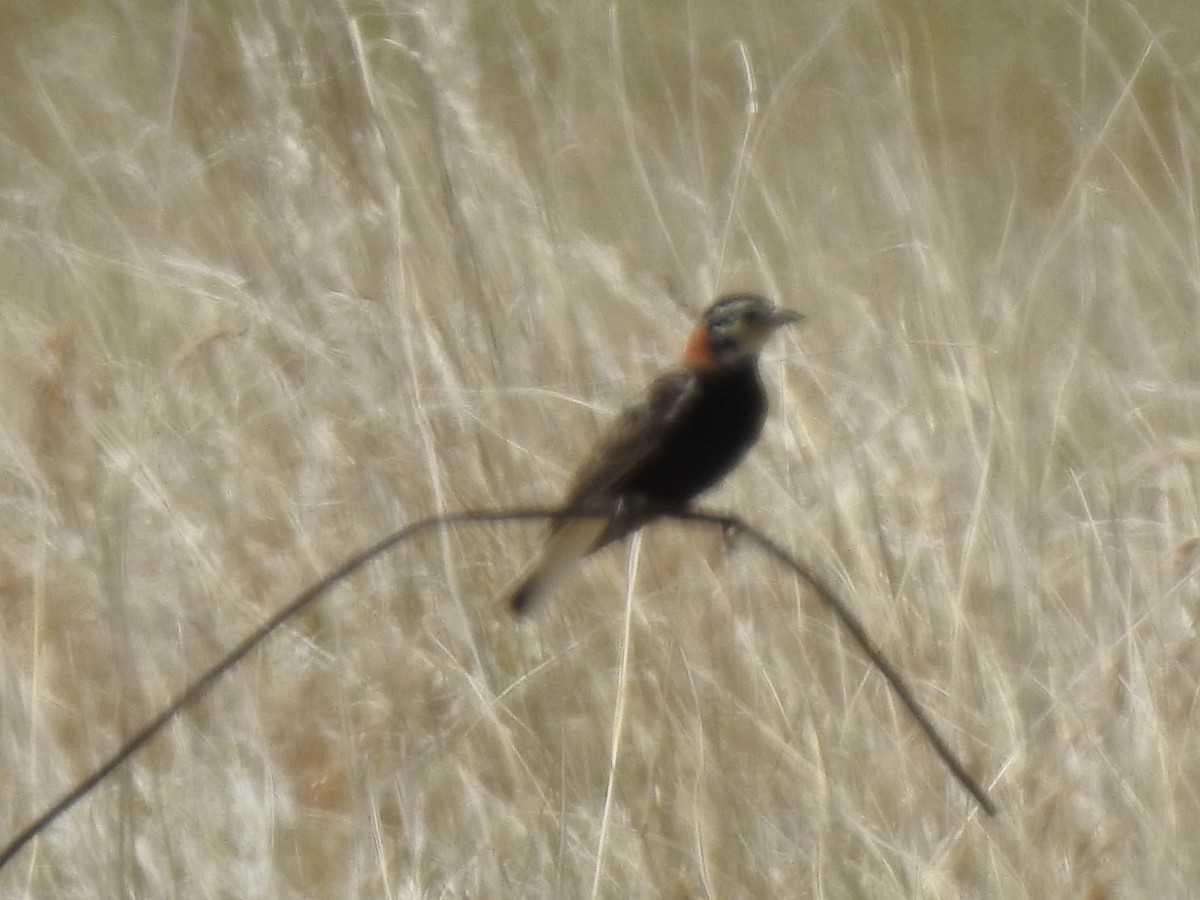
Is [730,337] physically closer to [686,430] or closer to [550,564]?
[686,430]

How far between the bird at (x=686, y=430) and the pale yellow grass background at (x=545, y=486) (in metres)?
0.06

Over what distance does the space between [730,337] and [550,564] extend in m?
0.56

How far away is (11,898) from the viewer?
5.63ft

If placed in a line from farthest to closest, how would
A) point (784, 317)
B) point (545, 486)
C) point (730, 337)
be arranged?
point (730, 337) → point (784, 317) → point (545, 486)

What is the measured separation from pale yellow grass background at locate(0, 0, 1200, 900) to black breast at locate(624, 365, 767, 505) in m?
0.11

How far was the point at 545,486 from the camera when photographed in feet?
6.19

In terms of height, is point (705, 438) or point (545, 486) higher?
point (545, 486)

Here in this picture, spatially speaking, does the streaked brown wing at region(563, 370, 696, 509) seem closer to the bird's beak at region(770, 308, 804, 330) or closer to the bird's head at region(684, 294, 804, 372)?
the bird's head at region(684, 294, 804, 372)

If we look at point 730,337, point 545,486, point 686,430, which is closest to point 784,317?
point 730,337

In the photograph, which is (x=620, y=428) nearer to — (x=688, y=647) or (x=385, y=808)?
(x=688, y=647)

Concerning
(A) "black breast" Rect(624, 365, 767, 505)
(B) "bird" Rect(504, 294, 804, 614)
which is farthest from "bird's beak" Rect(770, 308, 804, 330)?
(A) "black breast" Rect(624, 365, 767, 505)

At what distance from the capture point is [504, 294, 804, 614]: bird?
208 cm

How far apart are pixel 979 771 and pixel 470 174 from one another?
102cm

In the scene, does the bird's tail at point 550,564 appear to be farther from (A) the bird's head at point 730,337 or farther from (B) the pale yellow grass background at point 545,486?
(A) the bird's head at point 730,337
